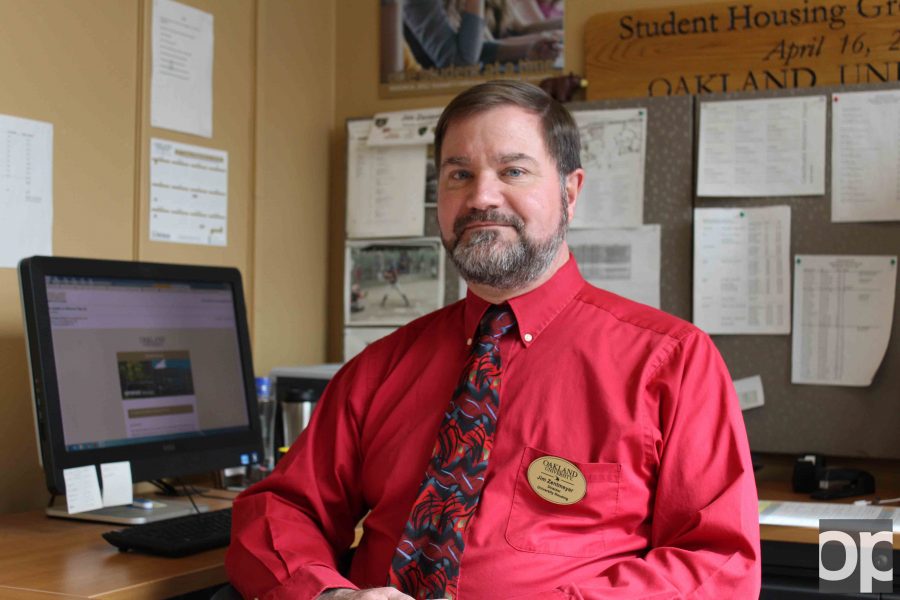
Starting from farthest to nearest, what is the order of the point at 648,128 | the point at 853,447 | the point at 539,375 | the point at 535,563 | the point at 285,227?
the point at 285,227 < the point at 648,128 < the point at 853,447 < the point at 539,375 < the point at 535,563

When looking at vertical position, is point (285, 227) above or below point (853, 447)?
above

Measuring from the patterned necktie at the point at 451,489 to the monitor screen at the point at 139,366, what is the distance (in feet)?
2.28

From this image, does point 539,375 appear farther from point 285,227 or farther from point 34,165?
point 285,227

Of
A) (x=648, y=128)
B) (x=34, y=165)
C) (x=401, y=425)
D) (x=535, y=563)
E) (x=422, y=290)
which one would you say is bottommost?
(x=535, y=563)

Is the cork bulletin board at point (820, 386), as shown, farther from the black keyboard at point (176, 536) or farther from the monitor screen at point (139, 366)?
the black keyboard at point (176, 536)

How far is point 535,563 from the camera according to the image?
1448mm

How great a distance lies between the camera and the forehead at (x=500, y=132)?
1643 millimetres

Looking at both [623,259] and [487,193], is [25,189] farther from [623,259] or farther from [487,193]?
[623,259]

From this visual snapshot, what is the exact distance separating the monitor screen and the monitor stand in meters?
0.07

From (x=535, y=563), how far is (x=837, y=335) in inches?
49.8

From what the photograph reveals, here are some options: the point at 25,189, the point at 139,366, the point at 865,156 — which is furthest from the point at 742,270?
the point at 25,189

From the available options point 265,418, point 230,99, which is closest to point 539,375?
point 265,418

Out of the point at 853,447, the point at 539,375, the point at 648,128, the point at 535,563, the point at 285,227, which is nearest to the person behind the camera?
the point at 535,563

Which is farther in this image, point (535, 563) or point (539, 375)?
point (539, 375)
